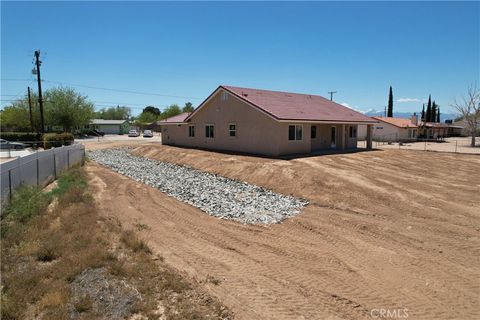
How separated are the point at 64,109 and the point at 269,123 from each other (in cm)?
4852

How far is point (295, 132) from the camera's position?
25.0m

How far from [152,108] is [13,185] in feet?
423

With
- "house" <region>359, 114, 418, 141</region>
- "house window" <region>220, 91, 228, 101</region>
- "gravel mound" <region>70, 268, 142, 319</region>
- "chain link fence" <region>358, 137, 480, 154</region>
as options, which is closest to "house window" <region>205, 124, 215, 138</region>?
"house window" <region>220, 91, 228, 101</region>

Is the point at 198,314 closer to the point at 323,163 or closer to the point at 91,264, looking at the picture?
the point at 91,264

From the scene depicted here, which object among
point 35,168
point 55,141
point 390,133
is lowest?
point 35,168

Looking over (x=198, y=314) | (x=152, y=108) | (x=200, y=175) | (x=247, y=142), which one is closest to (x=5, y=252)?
(x=198, y=314)

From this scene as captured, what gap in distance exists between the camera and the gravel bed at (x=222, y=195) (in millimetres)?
12367

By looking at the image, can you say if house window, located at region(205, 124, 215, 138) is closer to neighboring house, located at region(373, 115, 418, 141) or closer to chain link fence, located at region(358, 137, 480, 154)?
chain link fence, located at region(358, 137, 480, 154)

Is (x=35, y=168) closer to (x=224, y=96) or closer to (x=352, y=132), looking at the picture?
(x=224, y=96)

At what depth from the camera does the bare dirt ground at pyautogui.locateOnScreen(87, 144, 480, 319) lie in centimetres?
612

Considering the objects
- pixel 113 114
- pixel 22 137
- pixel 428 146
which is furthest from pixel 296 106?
pixel 113 114

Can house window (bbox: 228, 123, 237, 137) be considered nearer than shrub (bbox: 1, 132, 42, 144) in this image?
Yes

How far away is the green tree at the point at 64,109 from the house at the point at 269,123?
34.9 m

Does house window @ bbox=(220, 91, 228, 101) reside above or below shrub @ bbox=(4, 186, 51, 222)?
above
